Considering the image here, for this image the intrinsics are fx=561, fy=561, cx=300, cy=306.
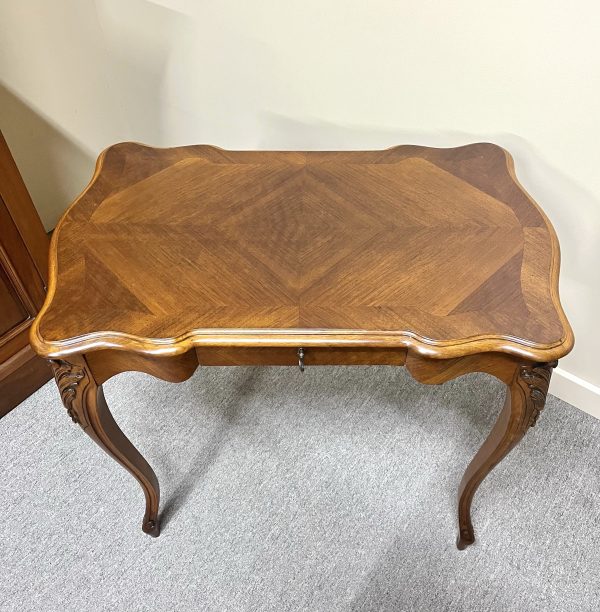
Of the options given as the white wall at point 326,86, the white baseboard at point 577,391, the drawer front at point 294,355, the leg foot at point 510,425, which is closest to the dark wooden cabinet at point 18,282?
the white wall at point 326,86

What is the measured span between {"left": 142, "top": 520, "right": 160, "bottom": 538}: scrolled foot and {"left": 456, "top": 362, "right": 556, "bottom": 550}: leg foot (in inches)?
25.4

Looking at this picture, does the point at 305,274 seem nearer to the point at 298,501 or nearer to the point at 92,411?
the point at 92,411

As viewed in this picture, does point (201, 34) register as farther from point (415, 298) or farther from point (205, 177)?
point (415, 298)

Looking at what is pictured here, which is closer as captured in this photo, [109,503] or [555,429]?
[109,503]

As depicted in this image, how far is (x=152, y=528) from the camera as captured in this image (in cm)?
121

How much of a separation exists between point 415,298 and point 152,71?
46.8 inches

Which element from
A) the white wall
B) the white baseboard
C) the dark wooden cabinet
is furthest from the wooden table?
the white baseboard

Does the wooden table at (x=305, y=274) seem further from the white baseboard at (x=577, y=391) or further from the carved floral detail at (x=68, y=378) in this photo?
the white baseboard at (x=577, y=391)

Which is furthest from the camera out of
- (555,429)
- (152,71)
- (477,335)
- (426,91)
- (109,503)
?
(152,71)

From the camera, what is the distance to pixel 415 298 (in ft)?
2.75

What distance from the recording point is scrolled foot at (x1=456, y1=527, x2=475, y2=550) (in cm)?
117

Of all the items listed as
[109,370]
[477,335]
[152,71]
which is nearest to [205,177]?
[109,370]

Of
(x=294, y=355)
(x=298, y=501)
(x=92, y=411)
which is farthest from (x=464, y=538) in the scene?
(x=92, y=411)

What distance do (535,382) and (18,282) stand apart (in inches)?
45.9
